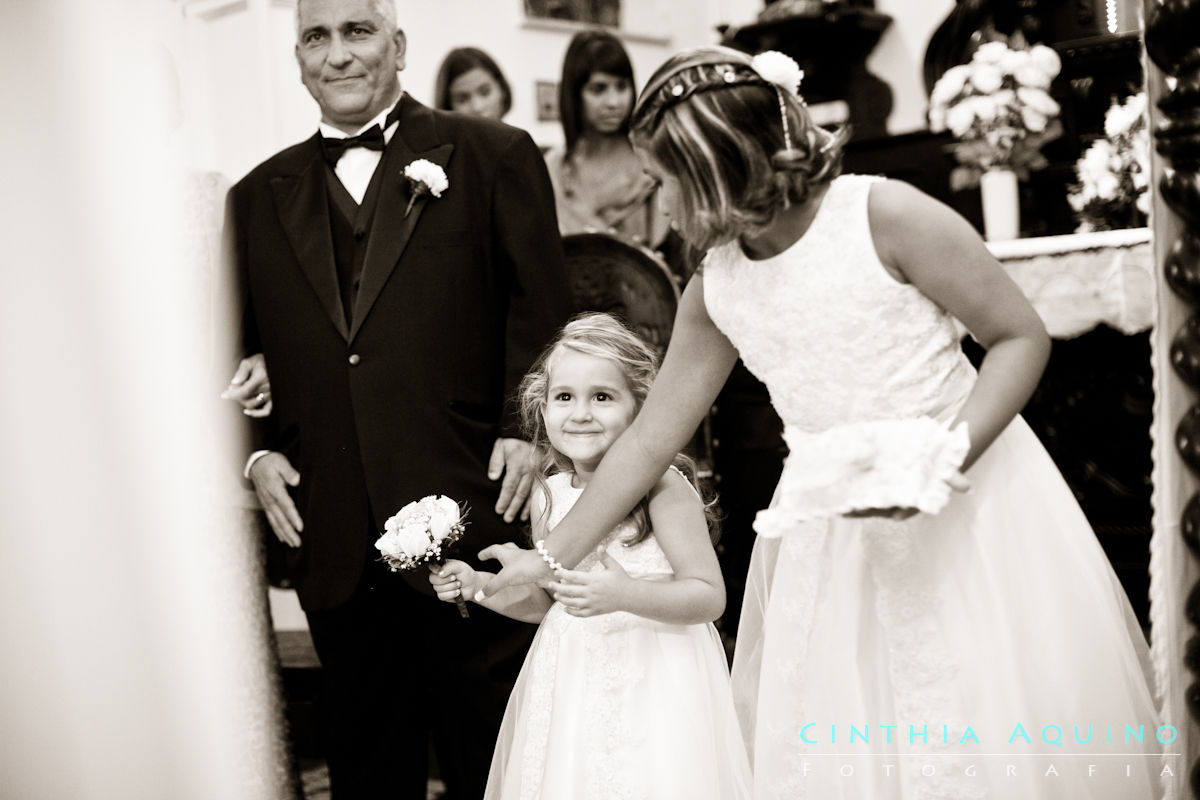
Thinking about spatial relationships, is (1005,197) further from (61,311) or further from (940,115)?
(61,311)

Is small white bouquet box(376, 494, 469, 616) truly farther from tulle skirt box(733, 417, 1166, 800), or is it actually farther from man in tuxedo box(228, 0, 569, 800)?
tulle skirt box(733, 417, 1166, 800)

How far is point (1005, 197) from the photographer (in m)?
4.71

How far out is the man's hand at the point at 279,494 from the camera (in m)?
2.71

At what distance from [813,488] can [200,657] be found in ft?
2.62

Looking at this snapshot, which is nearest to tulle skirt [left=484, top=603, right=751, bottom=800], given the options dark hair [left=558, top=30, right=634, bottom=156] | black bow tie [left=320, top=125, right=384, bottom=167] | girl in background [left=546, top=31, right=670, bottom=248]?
black bow tie [left=320, top=125, right=384, bottom=167]

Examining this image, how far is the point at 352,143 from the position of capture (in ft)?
8.82

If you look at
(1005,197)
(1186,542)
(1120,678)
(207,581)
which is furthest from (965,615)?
(1005,197)

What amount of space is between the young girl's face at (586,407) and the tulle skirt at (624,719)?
32 cm

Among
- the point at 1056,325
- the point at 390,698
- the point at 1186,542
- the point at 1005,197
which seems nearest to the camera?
the point at 1186,542

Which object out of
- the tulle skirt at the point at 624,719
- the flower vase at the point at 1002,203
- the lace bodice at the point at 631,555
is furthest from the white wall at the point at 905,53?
the tulle skirt at the point at 624,719

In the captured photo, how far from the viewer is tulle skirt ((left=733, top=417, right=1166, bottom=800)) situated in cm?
183

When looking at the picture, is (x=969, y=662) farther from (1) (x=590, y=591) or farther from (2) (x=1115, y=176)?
(2) (x=1115, y=176)

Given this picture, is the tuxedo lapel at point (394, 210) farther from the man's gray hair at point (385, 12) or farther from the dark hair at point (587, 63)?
the dark hair at point (587, 63)

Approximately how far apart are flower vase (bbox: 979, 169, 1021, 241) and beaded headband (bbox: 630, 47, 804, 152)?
3.10 metres
